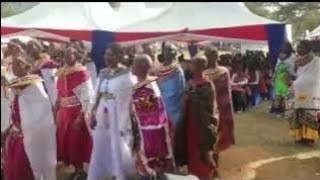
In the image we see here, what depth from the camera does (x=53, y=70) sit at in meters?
2.98

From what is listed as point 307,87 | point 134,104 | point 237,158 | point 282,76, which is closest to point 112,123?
point 134,104

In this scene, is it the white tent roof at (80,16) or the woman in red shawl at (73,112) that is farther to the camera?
the woman in red shawl at (73,112)

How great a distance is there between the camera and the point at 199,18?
2.81 m

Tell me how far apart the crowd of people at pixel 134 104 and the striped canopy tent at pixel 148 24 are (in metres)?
0.06

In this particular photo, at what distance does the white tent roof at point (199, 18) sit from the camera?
2781 millimetres

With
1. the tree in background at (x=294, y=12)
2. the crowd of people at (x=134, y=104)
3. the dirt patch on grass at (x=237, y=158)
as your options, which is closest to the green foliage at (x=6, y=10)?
the crowd of people at (x=134, y=104)

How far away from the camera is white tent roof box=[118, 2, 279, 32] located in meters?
2.78

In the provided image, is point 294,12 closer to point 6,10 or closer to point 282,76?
point 282,76

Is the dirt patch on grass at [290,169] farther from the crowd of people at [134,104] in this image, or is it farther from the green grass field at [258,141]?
the crowd of people at [134,104]

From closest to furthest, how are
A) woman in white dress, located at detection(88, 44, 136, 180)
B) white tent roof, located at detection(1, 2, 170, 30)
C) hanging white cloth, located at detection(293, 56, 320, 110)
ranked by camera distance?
white tent roof, located at detection(1, 2, 170, 30), woman in white dress, located at detection(88, 44, 136, 180), hanging white cloth, located at detection(293, 56, 320, 110)

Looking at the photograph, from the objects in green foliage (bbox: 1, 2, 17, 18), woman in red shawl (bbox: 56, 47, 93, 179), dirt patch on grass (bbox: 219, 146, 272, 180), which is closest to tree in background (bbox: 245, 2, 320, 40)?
dirt patch on grass (bbox: 219, 146, 272, 180)

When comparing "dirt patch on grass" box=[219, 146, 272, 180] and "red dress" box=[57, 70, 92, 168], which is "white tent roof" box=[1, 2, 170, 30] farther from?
"dirt patch on grass" box=[219, 146, 272, 180]

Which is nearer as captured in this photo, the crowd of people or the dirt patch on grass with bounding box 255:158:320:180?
the crowd of people

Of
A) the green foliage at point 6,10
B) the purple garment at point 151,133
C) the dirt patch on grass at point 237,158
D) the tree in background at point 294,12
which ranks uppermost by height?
the green foliage at point 6,10
